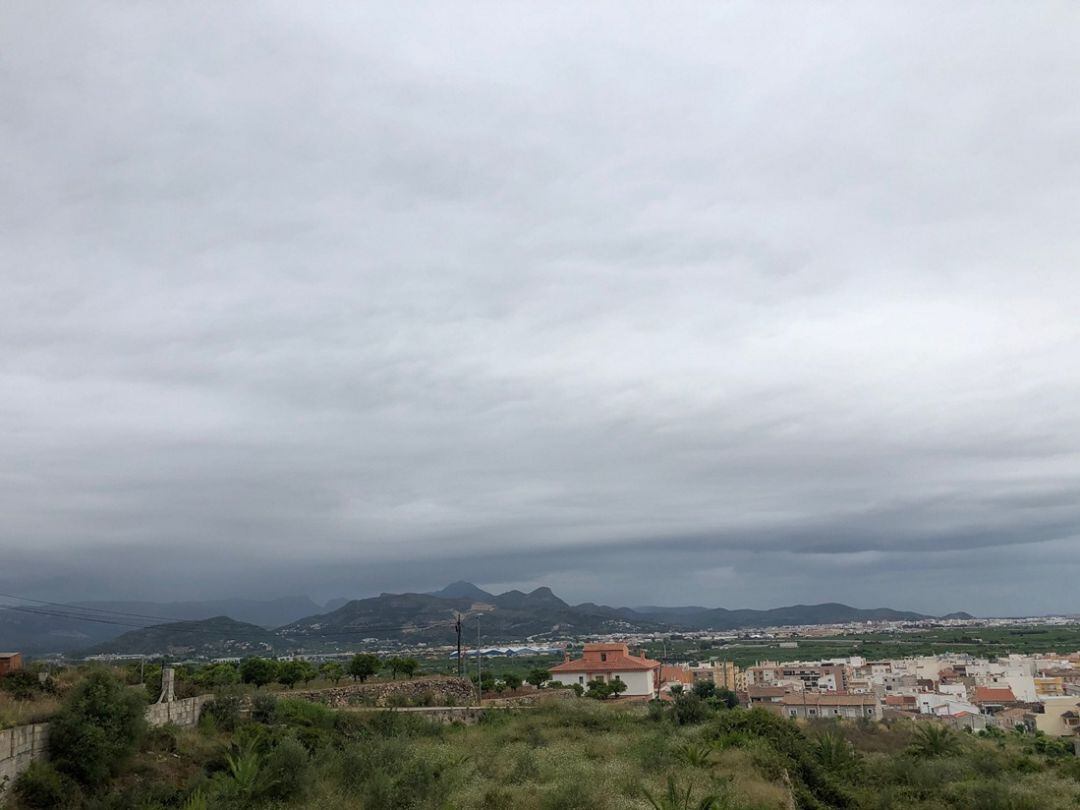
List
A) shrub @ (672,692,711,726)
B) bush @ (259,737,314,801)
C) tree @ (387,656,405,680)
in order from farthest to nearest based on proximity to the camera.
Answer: tree @ (387,656,405,680)
shrub @ (672,692,711,726)
bush @ (259,737,314,801)

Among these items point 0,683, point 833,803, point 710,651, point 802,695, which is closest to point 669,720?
point 833,803

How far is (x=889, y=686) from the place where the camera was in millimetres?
92125

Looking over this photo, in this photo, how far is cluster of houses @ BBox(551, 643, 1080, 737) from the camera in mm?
60125

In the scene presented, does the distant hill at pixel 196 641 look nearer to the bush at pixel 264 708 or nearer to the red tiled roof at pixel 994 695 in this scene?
the bush at pixel 264 708

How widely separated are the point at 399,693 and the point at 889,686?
7284 cm

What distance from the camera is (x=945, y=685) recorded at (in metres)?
89.7

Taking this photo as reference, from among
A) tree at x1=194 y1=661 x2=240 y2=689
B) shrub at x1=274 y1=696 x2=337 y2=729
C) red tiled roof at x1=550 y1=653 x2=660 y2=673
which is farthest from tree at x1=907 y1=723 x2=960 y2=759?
tree at x1=194 y1=661 x2=240 y2=689

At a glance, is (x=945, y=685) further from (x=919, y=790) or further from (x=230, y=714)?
(x=230, y=714)

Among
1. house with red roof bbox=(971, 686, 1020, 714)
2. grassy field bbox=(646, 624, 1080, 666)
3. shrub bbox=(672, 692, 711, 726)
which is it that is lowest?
grassy field bbox=(646, 624, 1080, 666)

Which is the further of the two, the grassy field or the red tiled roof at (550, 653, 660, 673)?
the grassy field

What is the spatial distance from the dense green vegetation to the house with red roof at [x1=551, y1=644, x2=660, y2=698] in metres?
19.8

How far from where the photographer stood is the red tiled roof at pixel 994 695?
8122 cm

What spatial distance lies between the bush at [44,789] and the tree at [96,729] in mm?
393

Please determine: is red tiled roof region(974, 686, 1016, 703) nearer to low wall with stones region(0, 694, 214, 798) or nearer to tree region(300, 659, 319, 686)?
tree region(300, 659, 319, 686)
